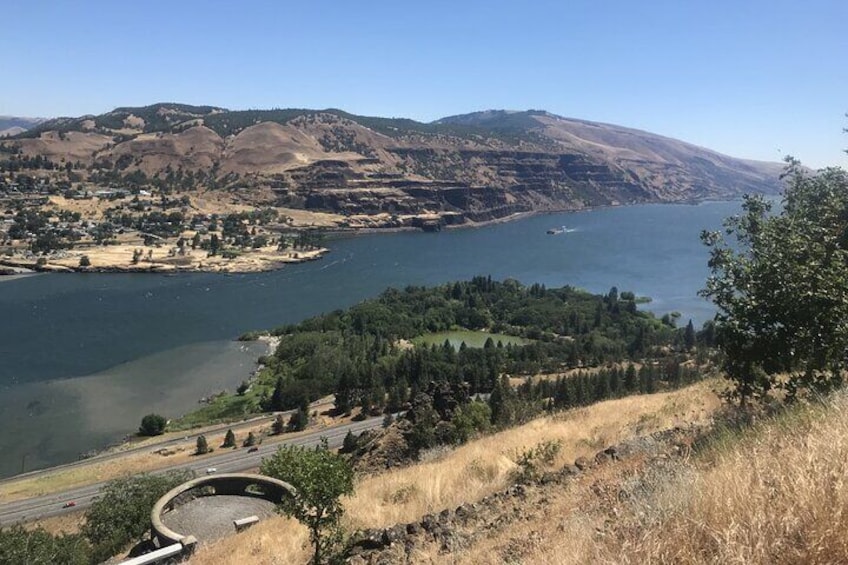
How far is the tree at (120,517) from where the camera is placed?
72.1ft

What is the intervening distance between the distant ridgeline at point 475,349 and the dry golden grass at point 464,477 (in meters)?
18.5

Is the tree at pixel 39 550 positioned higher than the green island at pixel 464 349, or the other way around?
the tree at pixel 39 550

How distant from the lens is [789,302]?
282 inches

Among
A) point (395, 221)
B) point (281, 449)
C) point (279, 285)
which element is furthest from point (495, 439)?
point (395, 221)

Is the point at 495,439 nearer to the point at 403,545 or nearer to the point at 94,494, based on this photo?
the point at 403,545

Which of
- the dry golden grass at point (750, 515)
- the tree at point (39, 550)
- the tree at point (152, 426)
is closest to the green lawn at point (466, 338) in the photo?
the tree at point (152, 426)

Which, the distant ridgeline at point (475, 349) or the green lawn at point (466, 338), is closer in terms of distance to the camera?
the distant ridgeline at point (475, 349)

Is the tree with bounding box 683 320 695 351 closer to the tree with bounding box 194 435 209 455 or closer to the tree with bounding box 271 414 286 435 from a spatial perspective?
the tree with bounding box 271 414 286 435

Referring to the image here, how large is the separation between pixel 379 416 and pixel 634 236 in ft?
380

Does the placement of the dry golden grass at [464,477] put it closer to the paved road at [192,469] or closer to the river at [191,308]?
the paved road at [192,469]

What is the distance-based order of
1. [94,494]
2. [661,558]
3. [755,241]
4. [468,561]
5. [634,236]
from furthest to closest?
[634,236] < [94,494] < [755,241] < [468,561] < [661,558]

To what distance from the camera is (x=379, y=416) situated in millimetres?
47000

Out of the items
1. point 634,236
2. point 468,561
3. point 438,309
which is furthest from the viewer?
point 634,236

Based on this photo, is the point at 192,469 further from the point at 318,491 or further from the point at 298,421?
the point at 318,491
